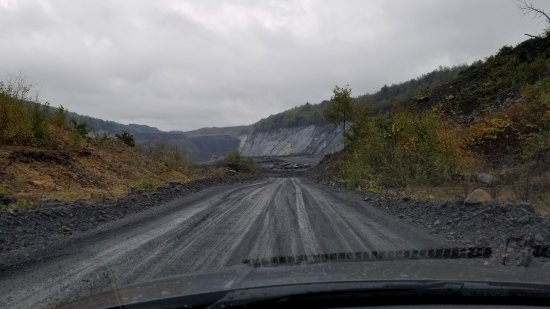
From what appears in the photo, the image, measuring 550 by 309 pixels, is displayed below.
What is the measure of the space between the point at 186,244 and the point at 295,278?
580 centimetres

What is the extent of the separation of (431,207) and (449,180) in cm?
655

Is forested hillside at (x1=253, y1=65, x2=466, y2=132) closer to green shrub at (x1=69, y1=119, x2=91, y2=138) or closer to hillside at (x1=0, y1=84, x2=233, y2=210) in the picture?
green shrub at (x1=69, y1=119, x2=91, y2=138)

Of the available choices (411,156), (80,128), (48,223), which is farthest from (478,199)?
(80,128)

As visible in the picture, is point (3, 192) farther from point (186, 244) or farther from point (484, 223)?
point (484, 223)

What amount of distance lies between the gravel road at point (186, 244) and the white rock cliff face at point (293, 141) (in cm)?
8323

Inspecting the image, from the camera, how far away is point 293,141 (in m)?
125

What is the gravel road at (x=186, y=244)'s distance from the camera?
6.16m

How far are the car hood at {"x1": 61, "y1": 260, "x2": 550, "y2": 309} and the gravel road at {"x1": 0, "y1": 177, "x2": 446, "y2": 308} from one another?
1609mm

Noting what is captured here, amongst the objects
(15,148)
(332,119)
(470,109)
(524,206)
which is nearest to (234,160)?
(332,119)

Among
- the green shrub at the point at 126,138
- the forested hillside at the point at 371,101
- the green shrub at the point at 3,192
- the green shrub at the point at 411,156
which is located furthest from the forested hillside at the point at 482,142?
the forested hillside at the point at 371,101

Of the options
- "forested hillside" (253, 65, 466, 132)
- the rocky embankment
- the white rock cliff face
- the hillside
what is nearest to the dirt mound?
the hillside

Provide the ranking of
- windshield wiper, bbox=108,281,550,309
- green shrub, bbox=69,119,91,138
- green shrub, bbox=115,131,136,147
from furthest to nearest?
green shrub, bbox=115,131,136,147 < green shrub, bbox=69,119,91,138 < windshield wiper, bbox=108,281,550,309

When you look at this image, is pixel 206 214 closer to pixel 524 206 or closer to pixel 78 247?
pixel 78 247

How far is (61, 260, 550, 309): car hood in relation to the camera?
2.96m
